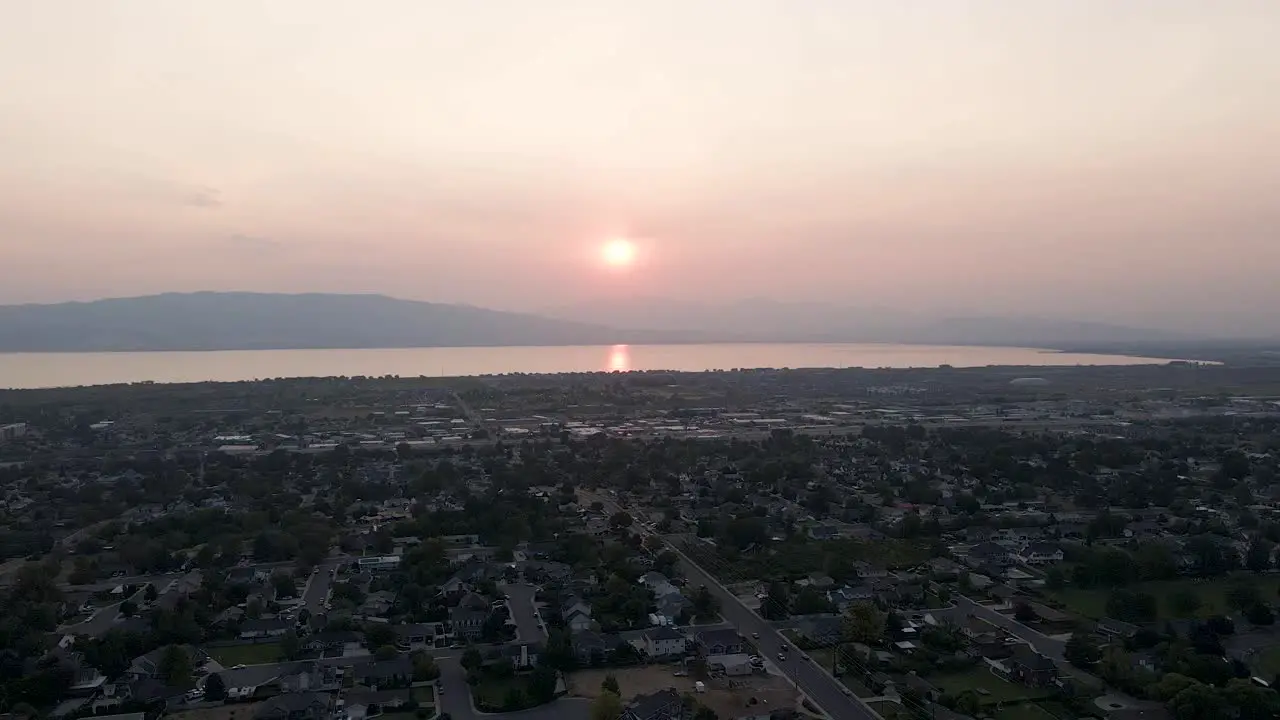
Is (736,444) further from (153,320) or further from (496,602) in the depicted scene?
(153,320)

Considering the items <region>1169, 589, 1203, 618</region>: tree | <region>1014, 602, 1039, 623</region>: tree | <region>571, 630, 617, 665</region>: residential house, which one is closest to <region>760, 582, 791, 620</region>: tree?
<region>571, 630, 617, 665</region>: residential house

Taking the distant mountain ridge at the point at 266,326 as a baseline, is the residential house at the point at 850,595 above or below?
below

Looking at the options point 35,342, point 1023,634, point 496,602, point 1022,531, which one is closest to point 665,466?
point 1022,531

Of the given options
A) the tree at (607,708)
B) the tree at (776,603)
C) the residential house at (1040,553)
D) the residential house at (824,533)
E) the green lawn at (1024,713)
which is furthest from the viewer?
the residential house at (824,533)

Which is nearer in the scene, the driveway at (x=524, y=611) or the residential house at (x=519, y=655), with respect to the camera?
the residential house at (x=519, y=655)

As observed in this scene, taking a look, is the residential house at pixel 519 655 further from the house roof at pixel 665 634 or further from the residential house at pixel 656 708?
the residential house at pixel 656 708

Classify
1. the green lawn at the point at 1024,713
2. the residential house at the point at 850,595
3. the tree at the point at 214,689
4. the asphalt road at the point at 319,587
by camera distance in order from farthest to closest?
the asphalt road at the point at 319,587 → the residential house at the point at 850,595 → the tree at the point at 214,689 → the green lawn at the point at 1024,713

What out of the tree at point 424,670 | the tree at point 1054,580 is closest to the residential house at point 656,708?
the tree at point 424,670

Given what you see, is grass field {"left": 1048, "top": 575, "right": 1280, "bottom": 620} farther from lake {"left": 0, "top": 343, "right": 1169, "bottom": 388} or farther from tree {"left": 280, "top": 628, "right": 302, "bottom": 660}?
lake {"left": 0, "top": 343, "right": 1169, "bottom": 388}
